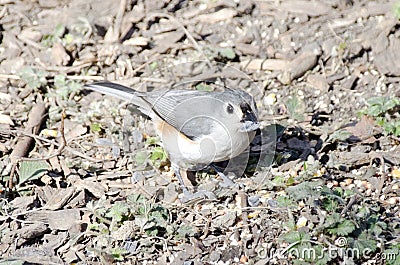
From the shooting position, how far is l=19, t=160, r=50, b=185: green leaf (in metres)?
5.21

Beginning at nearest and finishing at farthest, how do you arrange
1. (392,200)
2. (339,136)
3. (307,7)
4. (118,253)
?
(118,253) → (392,200) → (339,136) → (307,7)

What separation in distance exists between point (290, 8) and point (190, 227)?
3101 mm

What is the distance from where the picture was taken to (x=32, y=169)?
5293mm

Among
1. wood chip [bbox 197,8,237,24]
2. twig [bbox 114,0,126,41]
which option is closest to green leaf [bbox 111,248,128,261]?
twig [bbox 114,0,126,41]

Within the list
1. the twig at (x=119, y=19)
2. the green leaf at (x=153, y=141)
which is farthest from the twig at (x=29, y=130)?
the twig at (x=119, y=19)

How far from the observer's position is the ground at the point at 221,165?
4586 mm

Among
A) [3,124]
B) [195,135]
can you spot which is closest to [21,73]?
[3,124]

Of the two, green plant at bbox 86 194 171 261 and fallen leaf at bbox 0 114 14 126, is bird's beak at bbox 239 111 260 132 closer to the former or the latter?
green plant at bbox 86 194 171 261

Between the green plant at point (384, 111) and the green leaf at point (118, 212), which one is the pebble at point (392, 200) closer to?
the green plant at point (384, 111)

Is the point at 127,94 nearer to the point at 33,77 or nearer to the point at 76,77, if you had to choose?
the point at 76,77

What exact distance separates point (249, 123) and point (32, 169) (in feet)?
5.64

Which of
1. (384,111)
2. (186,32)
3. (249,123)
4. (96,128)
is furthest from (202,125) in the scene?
(186,32)

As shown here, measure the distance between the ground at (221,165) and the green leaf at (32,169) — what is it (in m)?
0.01

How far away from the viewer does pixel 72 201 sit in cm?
506
